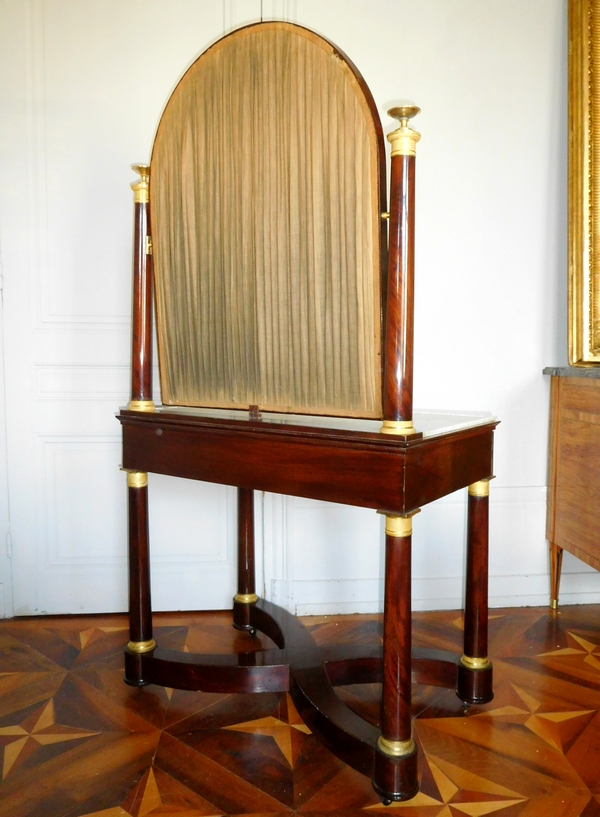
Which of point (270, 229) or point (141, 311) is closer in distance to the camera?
A: point (270, 229)

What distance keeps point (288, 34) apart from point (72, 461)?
1749mm

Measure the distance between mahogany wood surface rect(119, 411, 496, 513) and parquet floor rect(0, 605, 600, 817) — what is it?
67 centimetres

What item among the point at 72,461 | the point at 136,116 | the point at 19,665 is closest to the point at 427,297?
the point at 136,116

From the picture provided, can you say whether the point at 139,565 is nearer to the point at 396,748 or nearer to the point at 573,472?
the point at 396,748

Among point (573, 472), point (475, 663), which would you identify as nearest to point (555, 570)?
point (573, 472)

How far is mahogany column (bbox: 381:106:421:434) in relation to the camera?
129cm

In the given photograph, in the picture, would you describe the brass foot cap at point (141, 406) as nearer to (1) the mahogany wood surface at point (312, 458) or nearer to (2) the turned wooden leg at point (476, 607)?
(1) the mahogany wood surface at point (312, 458)

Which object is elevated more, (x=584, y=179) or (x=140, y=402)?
(x=584, y=179)

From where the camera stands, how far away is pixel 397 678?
1.40 m

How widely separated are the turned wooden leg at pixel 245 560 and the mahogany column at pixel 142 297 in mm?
609

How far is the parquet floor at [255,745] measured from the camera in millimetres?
1414

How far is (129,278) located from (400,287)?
148 centimetres

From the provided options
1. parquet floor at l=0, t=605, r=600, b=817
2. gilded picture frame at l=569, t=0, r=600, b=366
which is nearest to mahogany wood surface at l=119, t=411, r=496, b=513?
parquet floor at l=0, t=605, r=600, b=817

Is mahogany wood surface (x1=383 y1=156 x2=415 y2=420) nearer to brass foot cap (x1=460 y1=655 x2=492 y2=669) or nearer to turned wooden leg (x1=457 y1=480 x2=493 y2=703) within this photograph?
turned wooden leg (x1=457 y1=480 x2=493 y2=703)
